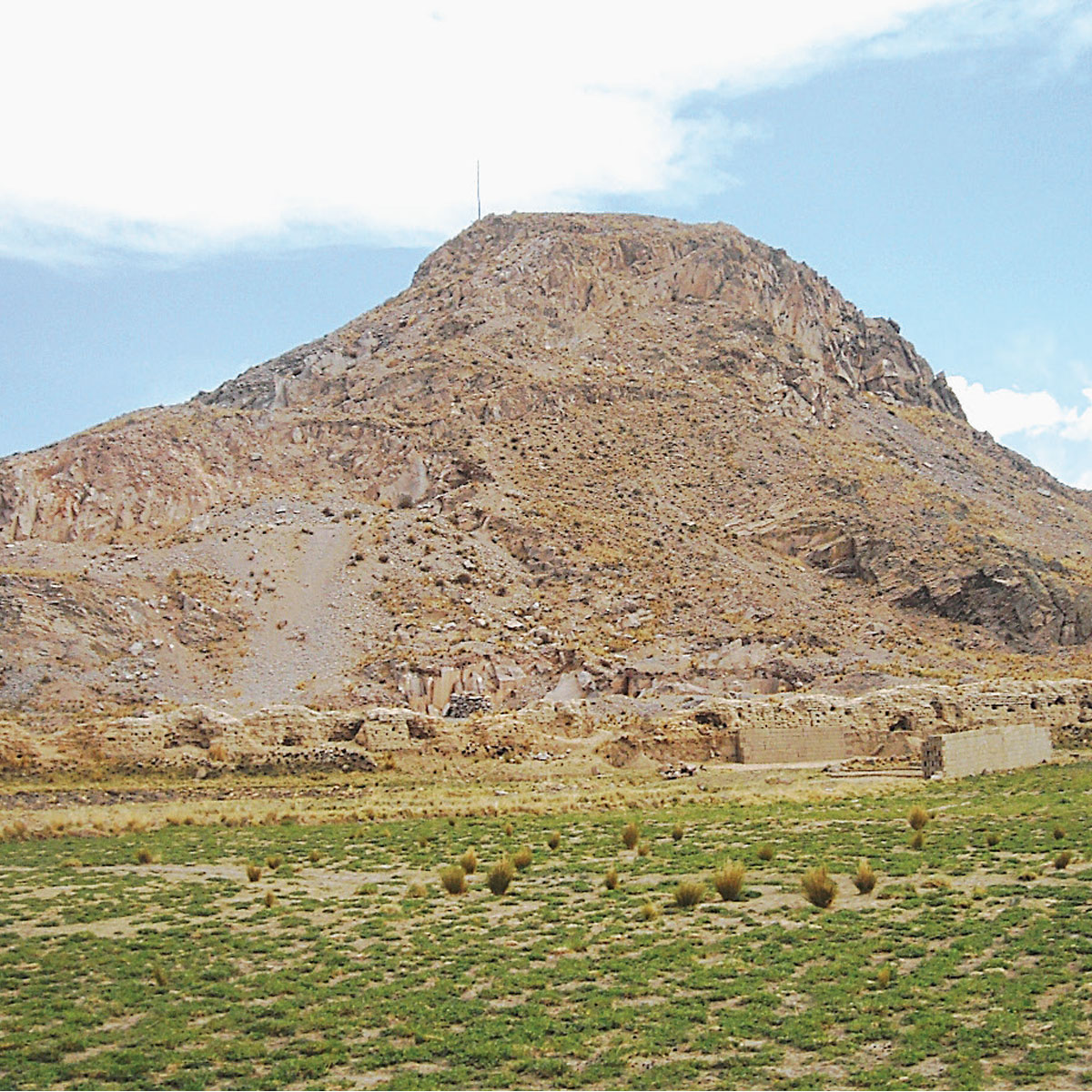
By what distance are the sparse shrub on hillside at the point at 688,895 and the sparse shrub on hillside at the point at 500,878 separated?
297 cm

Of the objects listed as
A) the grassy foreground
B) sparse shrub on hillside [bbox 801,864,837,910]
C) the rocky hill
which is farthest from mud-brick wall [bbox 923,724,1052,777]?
sparse shrub on hillside [bbox 801,864,837,910]

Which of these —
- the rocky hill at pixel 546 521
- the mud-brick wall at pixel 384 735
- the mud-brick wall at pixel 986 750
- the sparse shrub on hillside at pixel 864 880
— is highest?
the rocky hill at pixel 546 521

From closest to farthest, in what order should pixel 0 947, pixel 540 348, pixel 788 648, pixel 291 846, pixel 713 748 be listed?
pixel 0 947
pixel 291 846
pixel 713 748
pixel 788 648
pixel 540 348

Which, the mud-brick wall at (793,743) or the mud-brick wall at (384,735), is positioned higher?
the mud-brick wall at (384,735)

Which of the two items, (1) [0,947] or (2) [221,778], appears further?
(2) [221,778]

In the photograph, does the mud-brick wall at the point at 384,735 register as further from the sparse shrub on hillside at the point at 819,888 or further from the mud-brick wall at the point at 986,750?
the sparse shrub on hillside at the point at 819,888

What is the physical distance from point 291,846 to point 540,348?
62.9 m

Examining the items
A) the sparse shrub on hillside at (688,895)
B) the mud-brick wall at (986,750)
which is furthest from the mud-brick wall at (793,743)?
the sparse shrub on hillside at (688,895)

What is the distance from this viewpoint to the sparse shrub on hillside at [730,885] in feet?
60.7

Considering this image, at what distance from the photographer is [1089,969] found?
1337 cm

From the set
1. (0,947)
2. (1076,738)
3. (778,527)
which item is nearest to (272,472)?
(778,527)

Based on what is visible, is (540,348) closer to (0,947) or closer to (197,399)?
(197,399)

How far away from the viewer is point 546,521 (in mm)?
65938

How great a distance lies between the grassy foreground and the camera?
39.4ft
